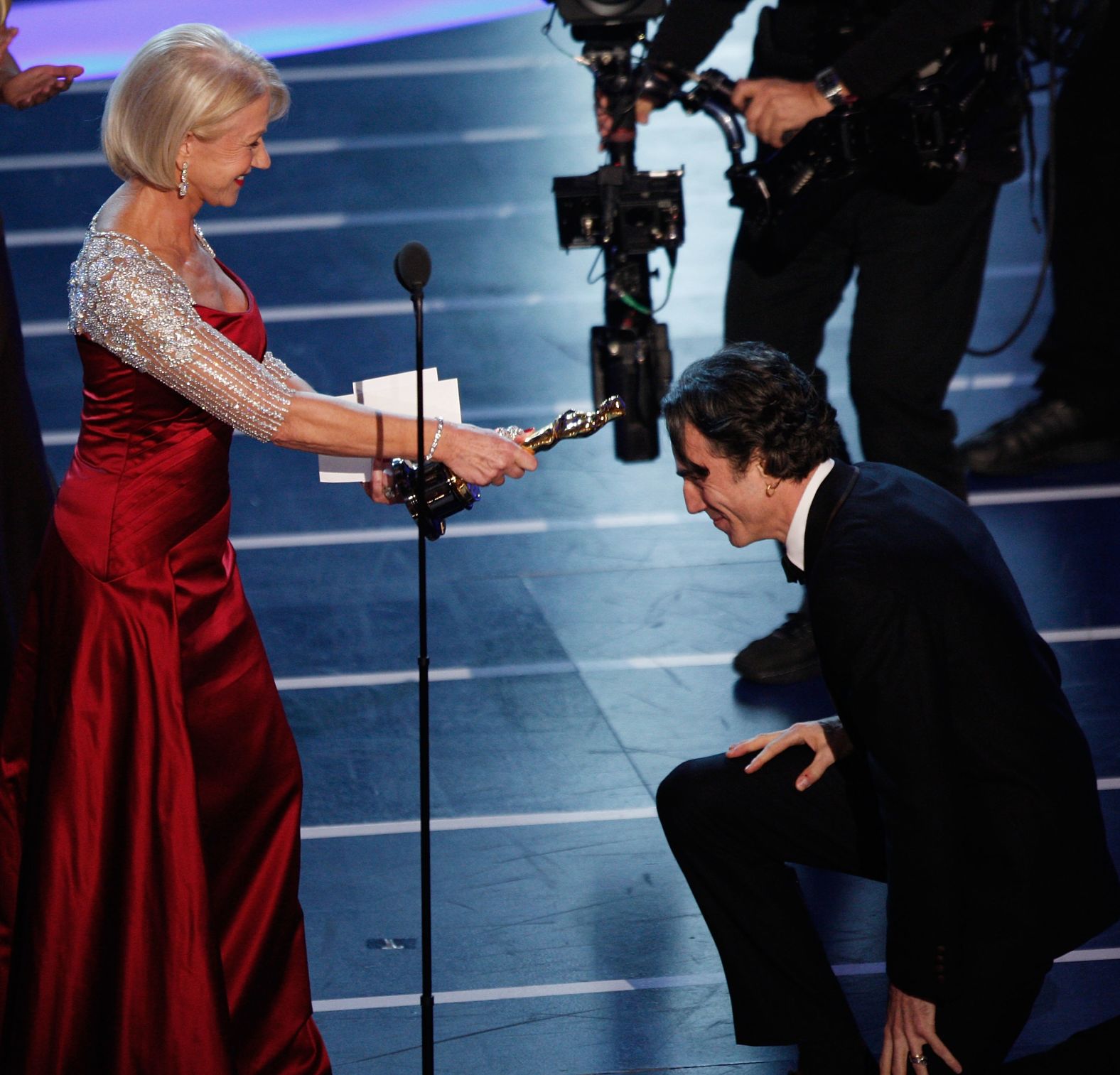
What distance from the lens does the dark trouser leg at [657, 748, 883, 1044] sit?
8.34 feet

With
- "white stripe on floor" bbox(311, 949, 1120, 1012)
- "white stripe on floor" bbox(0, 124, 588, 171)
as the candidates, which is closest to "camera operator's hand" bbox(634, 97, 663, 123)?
"white stripe on floor" bbox(311, 949, 1120, 1012)

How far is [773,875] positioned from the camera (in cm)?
256

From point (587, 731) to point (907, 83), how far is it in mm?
1602

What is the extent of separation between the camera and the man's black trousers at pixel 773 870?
254 cm

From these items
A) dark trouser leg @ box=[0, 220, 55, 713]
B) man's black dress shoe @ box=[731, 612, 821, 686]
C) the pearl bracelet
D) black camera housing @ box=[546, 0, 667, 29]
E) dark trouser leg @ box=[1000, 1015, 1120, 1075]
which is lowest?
dark trouser leg @ box=[1000, 1015, 1120, 1075]

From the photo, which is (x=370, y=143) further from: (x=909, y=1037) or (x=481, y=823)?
(x=909, y=1037)

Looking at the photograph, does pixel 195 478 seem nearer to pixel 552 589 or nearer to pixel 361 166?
pixel 552 589

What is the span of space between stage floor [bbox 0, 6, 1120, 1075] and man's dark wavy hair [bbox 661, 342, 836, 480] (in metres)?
1.02

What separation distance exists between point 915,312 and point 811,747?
1445mm

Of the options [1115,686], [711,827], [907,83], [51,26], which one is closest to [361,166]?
[51,26]

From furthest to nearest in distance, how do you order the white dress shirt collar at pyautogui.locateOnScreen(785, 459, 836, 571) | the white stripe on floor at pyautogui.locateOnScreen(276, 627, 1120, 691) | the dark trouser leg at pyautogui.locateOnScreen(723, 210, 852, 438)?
the white stripe on floor at pyautogui.locateOnScreen(276, 627, 1120, 691)
the dark trouser leg at pyautogui.locateOnScreen(723, 210, 852, 438)
the white dress shirt collar at pyautogui.locateOnScreen(785, 459, 836, 571)

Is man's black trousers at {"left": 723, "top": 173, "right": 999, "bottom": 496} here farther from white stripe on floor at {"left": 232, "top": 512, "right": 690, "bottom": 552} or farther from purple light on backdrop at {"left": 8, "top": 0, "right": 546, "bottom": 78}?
purple light on backdrop at {"left": 8, "top": 0, "right": 546, "bottom": 78}

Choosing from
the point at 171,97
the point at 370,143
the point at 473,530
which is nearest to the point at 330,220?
the point at 370,143

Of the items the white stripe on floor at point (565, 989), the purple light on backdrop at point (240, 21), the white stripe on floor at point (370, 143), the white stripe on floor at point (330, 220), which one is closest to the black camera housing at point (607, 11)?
the white stripe on floor at point (565, 989)
